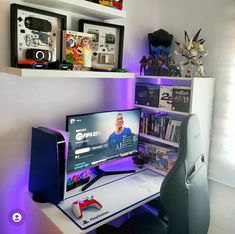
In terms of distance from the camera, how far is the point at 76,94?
1.79 m

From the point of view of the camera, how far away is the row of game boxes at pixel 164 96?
176cm

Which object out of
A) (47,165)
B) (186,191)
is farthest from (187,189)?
(47,165)

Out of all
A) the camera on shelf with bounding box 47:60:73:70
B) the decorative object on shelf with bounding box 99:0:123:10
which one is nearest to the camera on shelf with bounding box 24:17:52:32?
the camera on shelf with bounding box 47:60:73:70

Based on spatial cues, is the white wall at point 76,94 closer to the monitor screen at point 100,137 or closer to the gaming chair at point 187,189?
the monitor screen at point 100,137

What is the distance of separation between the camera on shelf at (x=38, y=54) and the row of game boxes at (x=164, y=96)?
2.60 ft

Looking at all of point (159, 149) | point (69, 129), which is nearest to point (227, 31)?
point (159, 149)

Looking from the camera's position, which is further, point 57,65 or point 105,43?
point 105,43

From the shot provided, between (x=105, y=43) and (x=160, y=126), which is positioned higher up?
(x=105, y=43)

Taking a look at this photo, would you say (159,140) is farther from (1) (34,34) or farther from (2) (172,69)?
(1) (34,34)

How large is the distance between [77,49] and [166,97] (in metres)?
0.71

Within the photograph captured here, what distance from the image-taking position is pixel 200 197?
1.22 meters

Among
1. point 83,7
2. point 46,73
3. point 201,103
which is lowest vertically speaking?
point 201,103

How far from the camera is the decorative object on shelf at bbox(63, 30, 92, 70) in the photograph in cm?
157

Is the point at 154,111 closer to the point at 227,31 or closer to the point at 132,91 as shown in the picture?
the point at 132,91
